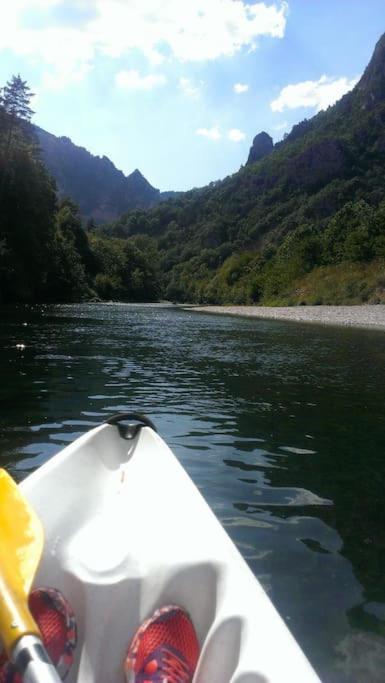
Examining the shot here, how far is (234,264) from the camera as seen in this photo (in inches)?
4439

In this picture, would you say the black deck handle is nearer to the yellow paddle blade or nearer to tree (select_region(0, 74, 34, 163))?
the yellow paddle blade

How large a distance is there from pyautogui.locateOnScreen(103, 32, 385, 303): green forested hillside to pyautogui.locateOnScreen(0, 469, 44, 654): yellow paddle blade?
174 feet

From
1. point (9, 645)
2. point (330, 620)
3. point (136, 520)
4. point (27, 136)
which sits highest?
point (27, 136)

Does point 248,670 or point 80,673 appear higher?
point 248,670

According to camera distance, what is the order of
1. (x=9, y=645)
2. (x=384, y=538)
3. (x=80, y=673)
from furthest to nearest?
(x=384, y=538) < (x=80, y=673) < (x=9, y=645)

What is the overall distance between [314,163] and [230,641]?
538 feet

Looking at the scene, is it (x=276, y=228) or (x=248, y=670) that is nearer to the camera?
(x=248, y=670)

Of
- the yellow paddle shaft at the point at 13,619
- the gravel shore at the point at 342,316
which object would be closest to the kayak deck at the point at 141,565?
the yellow paddle shaft at the point at 13,619

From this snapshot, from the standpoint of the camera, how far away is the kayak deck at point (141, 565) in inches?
114

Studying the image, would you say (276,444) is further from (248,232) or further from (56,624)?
(248,232)

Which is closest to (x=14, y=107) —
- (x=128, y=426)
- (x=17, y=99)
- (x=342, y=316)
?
(x=17, y=99)

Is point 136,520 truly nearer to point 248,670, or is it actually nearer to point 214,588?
point 214,588

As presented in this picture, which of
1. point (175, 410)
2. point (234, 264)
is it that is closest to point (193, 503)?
point (175, 410)

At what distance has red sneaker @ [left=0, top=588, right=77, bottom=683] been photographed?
336 centimetres
